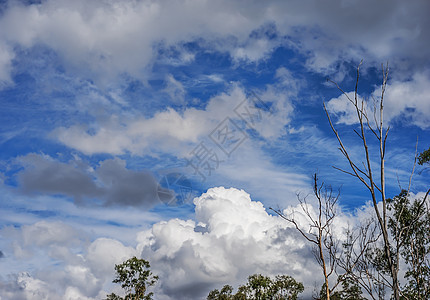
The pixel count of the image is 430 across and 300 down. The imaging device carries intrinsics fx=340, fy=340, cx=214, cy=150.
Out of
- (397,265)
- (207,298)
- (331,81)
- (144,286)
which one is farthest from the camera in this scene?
(207,298)

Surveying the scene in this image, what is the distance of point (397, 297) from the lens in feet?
7.66

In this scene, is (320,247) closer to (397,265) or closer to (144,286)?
(397,265)

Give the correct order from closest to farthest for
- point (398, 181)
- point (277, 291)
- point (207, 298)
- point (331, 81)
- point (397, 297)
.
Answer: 1. point (397, 297)
2. point (331, 81)
3. point (398, 181)
4. point (277, 291)
5. point (207, 298)

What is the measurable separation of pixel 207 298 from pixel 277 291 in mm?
12994

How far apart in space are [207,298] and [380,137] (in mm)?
55444

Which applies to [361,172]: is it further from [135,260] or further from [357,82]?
[135,260]

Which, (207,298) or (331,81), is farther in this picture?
(207,298)

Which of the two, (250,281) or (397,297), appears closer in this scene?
(397,297)

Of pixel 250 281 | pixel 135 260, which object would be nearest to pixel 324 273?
pixel 135 260

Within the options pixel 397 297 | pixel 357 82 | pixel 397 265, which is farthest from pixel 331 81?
pixel 397 297

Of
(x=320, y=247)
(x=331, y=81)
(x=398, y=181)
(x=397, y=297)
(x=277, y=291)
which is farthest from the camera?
(x=277, y=291)

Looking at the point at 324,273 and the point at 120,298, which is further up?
the point at 120,298

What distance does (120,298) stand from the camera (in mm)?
42094

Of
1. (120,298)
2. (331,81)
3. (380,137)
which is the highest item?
(120,298)
